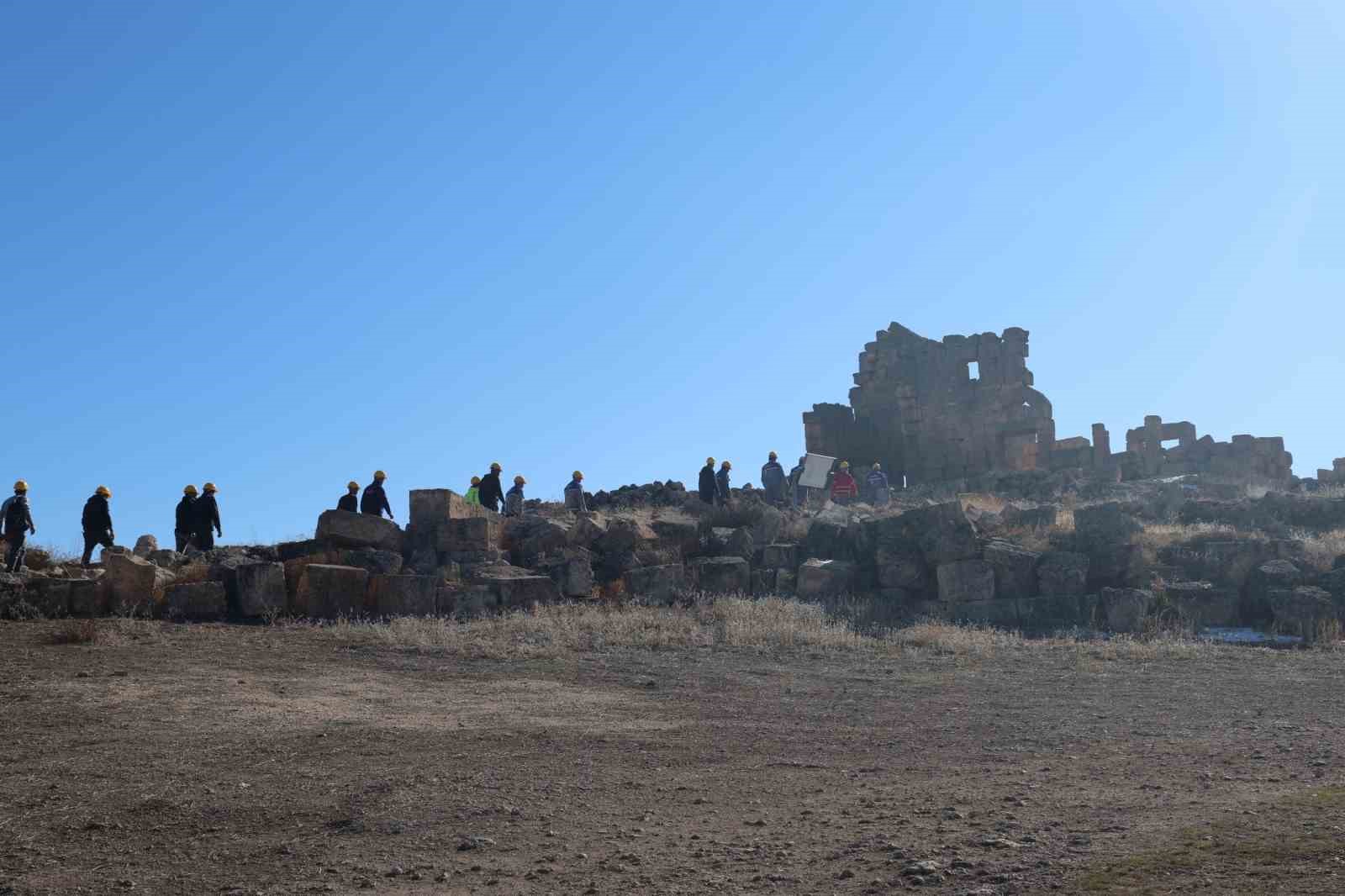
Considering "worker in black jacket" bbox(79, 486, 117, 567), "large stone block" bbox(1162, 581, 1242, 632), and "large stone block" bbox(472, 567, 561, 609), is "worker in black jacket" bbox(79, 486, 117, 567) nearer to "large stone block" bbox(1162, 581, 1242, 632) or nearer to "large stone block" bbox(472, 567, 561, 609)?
"large stone block" bbox(472, 567, 561, 609)

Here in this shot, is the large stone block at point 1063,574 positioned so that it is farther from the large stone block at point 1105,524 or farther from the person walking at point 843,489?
the person walking at point 843,489

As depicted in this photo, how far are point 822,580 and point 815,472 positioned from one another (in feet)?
32.2

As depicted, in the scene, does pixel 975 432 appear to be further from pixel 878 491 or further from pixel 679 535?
pixel 679 535

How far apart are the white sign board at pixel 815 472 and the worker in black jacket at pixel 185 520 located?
12586 millimetres

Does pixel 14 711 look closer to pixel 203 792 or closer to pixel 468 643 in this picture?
pixel 203 792

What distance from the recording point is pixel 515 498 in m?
25.0

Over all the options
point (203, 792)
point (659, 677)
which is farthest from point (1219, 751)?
point (203, 792)

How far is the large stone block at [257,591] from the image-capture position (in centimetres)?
1694

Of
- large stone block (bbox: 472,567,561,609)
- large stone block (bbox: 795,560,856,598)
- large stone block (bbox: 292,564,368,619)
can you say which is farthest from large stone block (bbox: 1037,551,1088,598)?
large stone block (bbox: 292,564,368,619)

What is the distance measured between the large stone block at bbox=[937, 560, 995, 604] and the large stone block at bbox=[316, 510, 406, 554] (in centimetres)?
752

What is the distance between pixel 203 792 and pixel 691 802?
298 cm

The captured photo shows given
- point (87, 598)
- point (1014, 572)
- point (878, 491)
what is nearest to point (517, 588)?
point (87, 598)

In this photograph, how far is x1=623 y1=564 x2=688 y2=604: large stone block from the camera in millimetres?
18625

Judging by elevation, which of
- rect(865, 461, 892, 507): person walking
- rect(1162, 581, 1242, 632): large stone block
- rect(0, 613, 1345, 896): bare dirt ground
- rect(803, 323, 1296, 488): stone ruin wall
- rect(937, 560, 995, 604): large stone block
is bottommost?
rect(0, 613, 1345, 896): bare dirt ground
